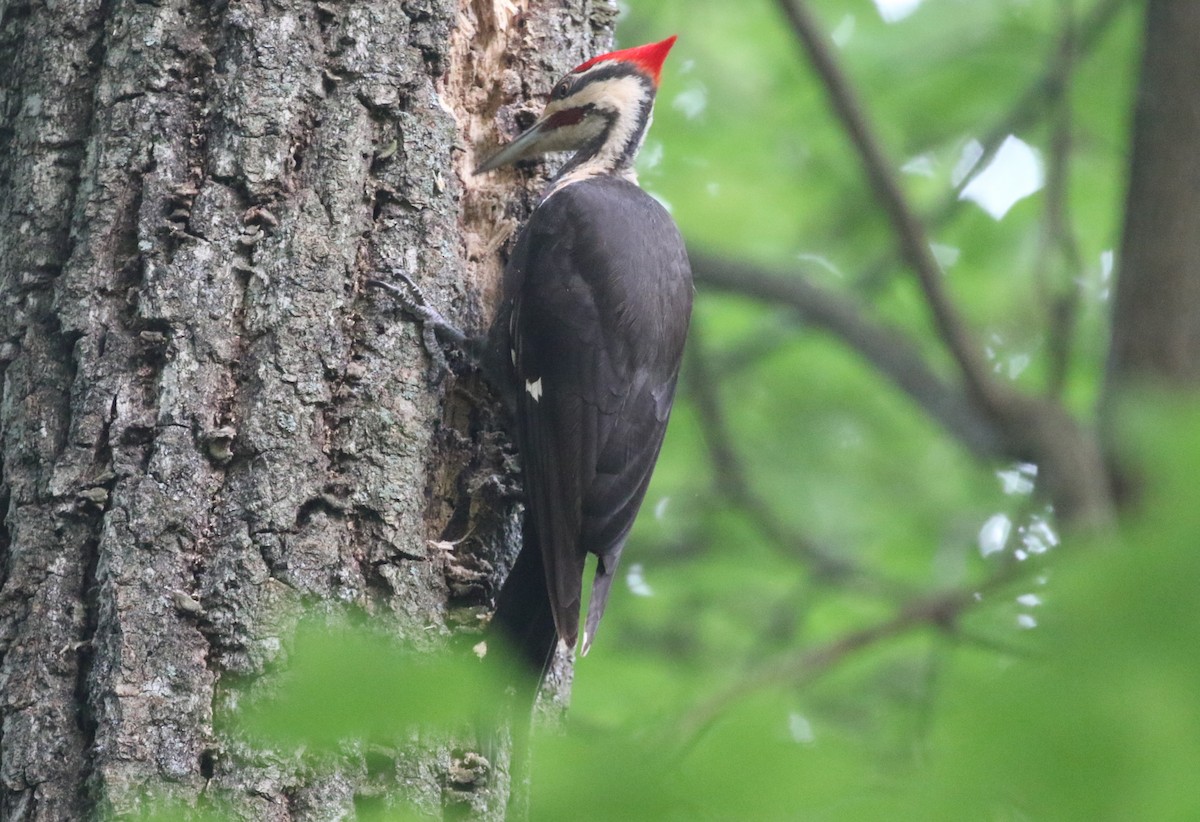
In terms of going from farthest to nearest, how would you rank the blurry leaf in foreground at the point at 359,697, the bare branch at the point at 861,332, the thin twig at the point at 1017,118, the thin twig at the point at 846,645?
the thin twig at the point at 1017,118
the bare branch at the point at 861,332
the thin twig at the point at 846,645
the blurry leaf in foreground at the point at 359,697

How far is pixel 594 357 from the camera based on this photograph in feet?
9.38

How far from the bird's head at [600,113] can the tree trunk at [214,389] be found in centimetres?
35

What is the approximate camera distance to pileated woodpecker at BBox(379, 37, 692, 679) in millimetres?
2488

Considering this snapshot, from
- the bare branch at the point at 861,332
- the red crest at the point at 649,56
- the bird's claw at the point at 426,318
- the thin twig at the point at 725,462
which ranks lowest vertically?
the thin twig at the point at 725,462

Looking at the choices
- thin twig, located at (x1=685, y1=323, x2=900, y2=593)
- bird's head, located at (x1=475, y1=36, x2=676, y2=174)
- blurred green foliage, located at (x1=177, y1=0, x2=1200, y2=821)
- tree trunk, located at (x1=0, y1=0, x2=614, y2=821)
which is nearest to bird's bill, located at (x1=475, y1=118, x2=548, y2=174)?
bird's head, located at (x1=475, y1=36, x2=676, y2=174)

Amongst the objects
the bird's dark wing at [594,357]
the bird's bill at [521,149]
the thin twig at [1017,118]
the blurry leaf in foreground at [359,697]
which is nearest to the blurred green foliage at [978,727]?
the blurry leaf in foreground at [359,697]

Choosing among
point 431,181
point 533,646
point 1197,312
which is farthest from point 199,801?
point 1197,312

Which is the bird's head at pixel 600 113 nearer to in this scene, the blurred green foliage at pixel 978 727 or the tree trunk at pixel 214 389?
the tree trunk at pixel 214 389

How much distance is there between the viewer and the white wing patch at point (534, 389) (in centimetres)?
270

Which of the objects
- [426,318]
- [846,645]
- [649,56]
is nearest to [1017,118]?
[649,56]

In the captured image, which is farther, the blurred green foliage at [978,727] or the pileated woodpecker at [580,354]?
the pileated woodpecker at [580,354]

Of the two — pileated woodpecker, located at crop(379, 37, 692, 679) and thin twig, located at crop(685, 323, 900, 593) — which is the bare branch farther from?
pileated woodpecker, located at crop(379, 37, 692, 679)

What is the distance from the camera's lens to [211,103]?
7.50 feet

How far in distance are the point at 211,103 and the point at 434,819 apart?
4.29ft
